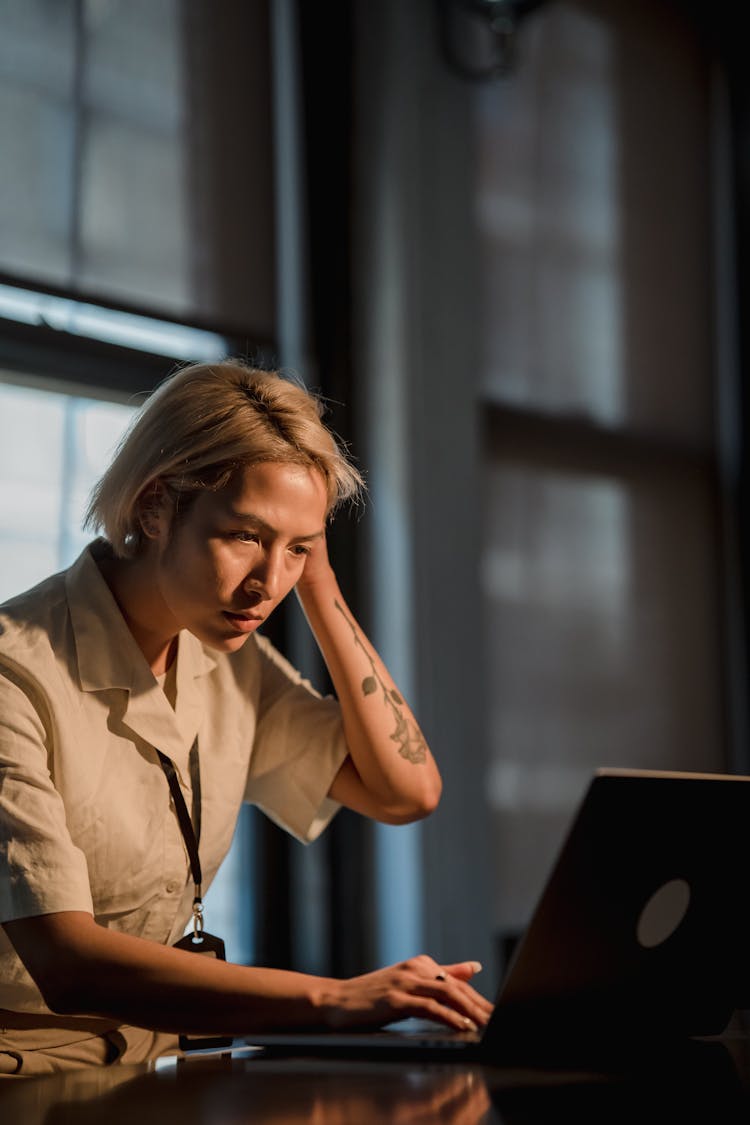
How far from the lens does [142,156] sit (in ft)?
8.93

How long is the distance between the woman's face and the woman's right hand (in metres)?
0.43

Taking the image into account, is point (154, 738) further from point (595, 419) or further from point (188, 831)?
point (595, 419)

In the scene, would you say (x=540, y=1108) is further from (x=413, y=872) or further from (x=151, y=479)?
(x=413, y=872)

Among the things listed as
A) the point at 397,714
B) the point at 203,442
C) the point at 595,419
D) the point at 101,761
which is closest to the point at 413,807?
the point at 397,714

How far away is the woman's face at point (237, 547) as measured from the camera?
1.45 m

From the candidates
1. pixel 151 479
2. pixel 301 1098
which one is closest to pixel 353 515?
pixel 151 479

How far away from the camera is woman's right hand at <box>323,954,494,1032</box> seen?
1.21 meters

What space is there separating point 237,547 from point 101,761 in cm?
28

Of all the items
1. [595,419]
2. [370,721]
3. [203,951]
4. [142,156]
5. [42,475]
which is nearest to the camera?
[203,951]

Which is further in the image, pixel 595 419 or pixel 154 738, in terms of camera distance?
pixel 595 419

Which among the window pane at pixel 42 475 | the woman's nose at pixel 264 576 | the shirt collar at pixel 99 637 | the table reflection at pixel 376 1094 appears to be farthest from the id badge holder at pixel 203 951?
the window pane at pixel 42 475

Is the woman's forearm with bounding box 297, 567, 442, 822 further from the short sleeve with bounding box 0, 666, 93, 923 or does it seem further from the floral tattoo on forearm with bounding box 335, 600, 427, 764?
the short sleeve with bounding box 0, 666, 93, 923

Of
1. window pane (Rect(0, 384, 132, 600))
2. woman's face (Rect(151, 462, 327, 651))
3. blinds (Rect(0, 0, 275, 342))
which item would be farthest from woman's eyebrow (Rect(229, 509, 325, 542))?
blinds (Rect(0, 0, 275, 342))

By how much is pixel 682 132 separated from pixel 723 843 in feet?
9.82
